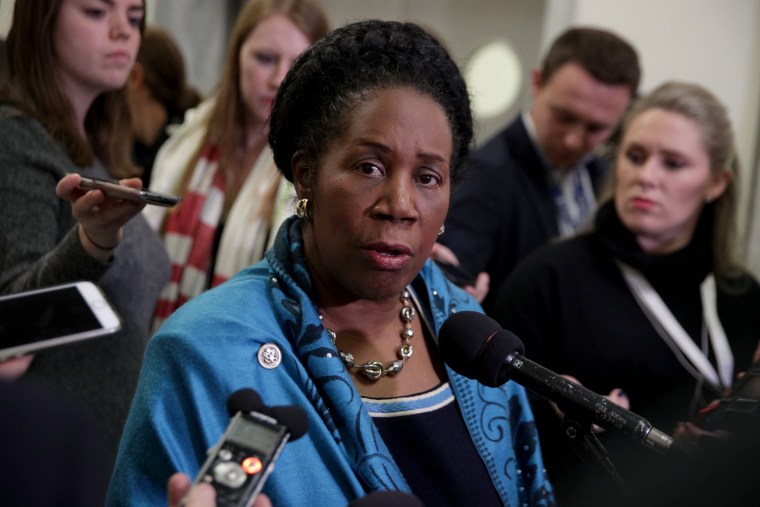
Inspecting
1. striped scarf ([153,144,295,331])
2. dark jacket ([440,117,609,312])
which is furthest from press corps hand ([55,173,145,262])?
dark jacket ([440,117,609,312])

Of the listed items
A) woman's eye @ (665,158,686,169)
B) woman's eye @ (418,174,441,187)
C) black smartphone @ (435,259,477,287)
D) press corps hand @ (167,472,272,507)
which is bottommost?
black smartphone @ (435,259,477,287)

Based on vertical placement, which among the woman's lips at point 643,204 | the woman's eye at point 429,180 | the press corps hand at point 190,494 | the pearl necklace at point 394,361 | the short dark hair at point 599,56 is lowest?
the pearl necklace at point 394,361

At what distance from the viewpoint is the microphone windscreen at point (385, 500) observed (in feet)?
2.79

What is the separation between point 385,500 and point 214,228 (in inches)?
64.8

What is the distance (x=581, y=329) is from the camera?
2.15 meters

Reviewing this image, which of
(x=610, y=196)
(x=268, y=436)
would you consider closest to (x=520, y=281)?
(x=610, y=196)

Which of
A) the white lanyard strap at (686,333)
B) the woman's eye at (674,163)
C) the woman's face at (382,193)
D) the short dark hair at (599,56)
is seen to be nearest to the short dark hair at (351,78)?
the woman's face at (382,193)

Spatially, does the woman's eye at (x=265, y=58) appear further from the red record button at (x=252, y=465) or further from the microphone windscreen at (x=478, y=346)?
the red record button at (x=252, y=465)

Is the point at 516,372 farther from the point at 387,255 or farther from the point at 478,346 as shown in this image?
the point at 387,255

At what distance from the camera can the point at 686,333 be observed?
2.20 meters

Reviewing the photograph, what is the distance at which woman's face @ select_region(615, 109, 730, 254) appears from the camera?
230cm

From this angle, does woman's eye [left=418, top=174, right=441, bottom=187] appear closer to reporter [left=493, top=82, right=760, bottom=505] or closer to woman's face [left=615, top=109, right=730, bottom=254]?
reporter [left=493, top=82, right=760, bottom=505]

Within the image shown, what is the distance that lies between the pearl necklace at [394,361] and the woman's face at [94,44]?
77cm

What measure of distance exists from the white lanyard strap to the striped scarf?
2.88ft
